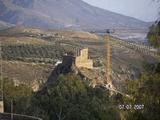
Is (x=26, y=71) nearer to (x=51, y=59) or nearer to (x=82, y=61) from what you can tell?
(x=82, y=61)

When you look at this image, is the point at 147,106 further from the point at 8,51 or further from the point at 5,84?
the point at 8,51

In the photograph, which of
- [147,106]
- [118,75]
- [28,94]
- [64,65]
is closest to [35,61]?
[118,75]

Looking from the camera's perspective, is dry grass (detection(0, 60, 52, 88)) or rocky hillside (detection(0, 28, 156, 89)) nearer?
dry grass (detection(0, 60, 52, 88))

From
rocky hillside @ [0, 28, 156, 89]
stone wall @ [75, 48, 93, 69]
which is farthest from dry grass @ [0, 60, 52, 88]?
stone wall @ [75, 48, 93, 69]

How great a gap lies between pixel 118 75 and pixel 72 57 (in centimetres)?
2241

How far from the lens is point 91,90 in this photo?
46.8 meters

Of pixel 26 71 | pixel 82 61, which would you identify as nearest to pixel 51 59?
pixel 26 71

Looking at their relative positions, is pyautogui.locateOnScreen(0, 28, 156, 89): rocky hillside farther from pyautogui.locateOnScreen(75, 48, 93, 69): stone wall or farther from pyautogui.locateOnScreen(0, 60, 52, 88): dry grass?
pyautogui.locateOnScreen(75, 48, 93, 69): stone wall

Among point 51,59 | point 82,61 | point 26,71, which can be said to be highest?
point 82,61

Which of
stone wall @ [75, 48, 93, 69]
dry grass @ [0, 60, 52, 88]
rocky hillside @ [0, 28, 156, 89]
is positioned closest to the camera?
stone wall @ [75, 48, 93, 69]

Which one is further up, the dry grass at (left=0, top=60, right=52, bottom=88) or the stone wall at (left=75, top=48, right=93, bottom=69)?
the stone wall at (left=75, top=48, right=93, bottom=69)

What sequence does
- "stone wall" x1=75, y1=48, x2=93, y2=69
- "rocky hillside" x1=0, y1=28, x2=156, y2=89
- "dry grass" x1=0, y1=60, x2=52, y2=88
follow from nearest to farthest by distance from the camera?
"stone wall" x1=75, y1=48, x2=93, y2=69 → "dry grass" x1=0, y1=60, x2=52, y2=88 → "rocky hillside" x1=0, y1=28, x2=156, y2=89

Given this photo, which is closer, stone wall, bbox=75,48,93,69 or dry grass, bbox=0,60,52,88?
stone wall, bbox=75,48,93,69

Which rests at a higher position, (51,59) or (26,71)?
(26,71)
